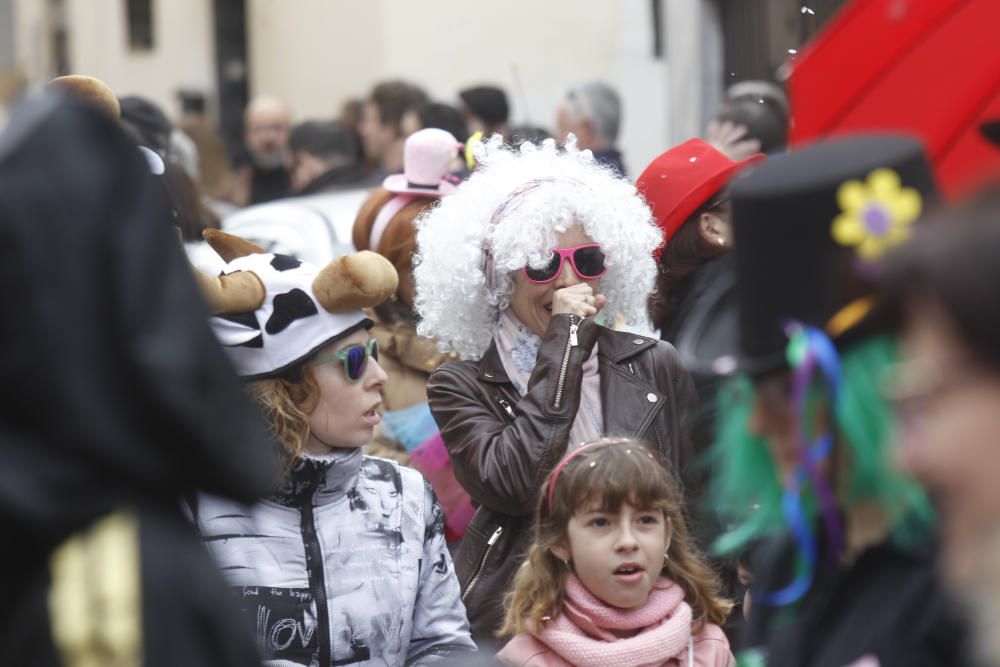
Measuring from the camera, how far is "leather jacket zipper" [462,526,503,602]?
464 cm

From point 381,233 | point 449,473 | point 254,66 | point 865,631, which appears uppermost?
point 865,631

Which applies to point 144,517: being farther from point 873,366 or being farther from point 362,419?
point 362,419

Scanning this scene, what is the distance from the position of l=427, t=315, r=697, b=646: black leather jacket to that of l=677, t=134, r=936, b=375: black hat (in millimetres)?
2060

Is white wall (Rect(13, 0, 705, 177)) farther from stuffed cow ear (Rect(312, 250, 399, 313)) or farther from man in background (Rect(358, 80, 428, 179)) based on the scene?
stuffed cow ear (Rect(312, 250, 399, 313))

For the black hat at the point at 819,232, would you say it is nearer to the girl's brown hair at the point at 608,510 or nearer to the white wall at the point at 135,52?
the girl's brown hair at the point at 608,510

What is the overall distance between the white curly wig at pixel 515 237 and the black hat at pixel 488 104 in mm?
5216

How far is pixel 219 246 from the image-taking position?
16.2 feet

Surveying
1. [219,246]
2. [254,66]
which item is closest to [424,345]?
[219,246]

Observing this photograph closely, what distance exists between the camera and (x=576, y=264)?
4883 mm

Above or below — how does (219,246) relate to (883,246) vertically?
below

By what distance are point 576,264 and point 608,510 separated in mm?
830

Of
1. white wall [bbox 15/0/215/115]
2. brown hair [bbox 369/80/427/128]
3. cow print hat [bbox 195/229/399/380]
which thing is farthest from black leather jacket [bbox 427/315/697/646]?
white wall [bbox 15/0/215/115]

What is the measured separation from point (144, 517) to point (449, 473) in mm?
3192

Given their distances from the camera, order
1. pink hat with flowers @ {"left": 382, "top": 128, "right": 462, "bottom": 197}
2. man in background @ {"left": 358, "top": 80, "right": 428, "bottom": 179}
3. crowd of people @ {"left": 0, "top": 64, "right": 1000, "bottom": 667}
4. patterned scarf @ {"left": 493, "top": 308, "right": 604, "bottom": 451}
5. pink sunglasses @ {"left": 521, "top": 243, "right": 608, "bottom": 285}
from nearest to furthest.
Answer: crowd of people @ {"left": 0, "top": 64, "right": 1000, "bottom": 667} < patterned scarf @ {"left": 493, "top": 308, "right": 604, "bottom": 451} < pink sunglasses @ {"left": 521, "top": 243, "right": 608, "bottom": 285} < pink hat with flowers @ {"left": 382, "top": 128, "right": 462, "bottom": 197} < man in background @ {"left": 358, "top": 80, "right": 428, "bottom": 179}
